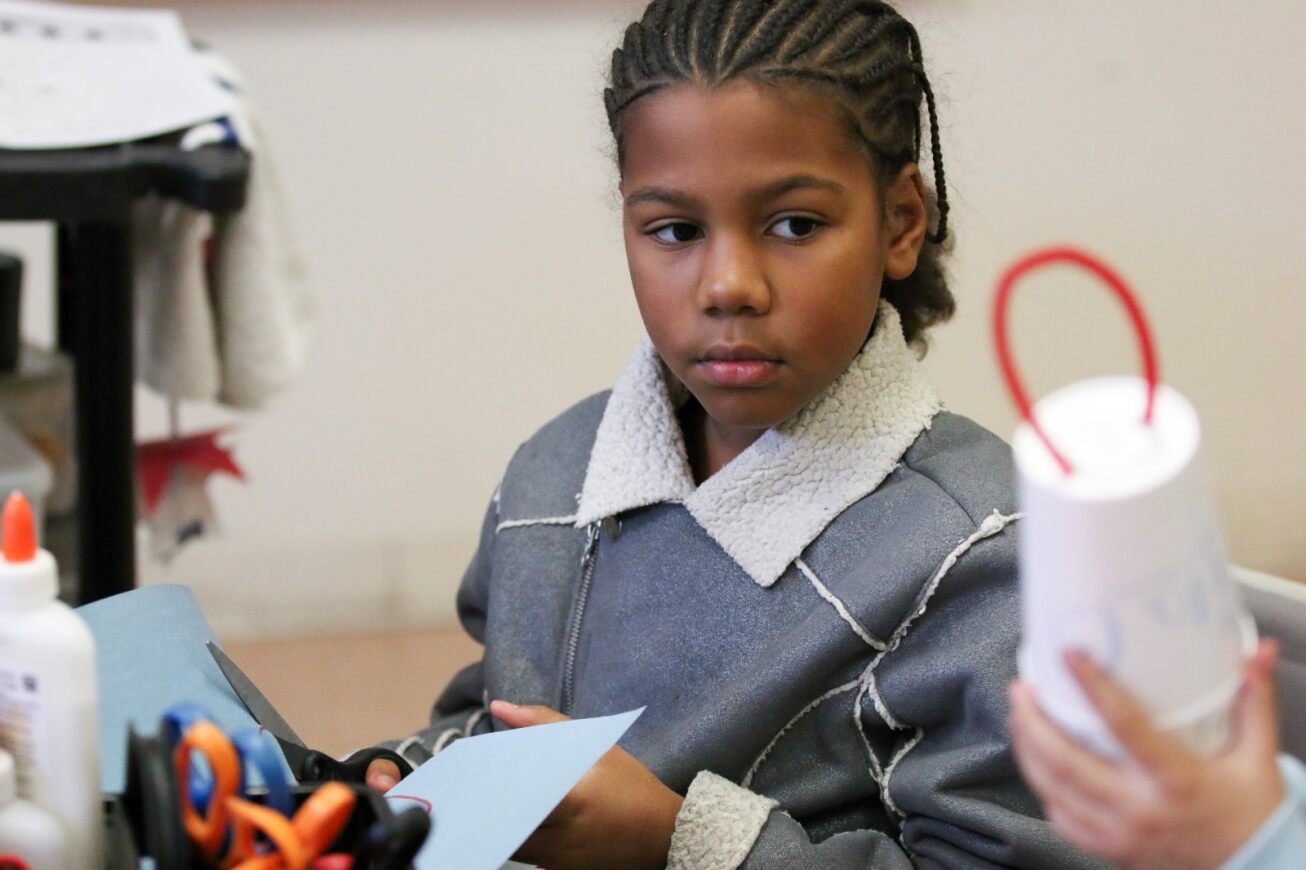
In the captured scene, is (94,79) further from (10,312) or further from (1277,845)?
(1277,845)

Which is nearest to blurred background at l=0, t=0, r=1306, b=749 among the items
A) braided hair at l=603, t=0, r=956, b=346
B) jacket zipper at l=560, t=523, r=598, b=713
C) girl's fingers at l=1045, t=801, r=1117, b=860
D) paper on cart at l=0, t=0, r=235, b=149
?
paper on cart at l=0, t=0, r=235, b=149

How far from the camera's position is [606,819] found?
31.8 inches

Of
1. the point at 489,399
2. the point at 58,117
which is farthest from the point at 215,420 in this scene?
the point at 58,117

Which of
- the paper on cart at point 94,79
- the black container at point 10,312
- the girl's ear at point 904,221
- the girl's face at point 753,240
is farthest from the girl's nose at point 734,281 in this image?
the black container at point 10,312

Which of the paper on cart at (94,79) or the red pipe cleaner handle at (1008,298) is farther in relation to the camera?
the paper on cart at (94,79)

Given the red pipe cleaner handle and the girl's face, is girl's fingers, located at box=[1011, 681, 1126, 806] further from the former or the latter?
the girl's face

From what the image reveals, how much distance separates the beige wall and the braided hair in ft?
4.07

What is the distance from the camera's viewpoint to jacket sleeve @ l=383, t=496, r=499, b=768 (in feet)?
3.48

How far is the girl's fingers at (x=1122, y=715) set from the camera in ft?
1.48

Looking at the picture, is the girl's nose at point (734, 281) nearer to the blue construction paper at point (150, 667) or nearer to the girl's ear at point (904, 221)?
the girl's ear at point (904, 221)

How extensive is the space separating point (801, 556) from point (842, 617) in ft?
0.19

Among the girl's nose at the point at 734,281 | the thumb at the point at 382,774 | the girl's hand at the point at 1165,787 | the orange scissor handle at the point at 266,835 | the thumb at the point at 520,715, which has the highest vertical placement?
the girl's nose at the point at 734,281

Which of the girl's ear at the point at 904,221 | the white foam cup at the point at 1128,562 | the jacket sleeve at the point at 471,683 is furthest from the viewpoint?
the jacket sleeve at the point at 471,683

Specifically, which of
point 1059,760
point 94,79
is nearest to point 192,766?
point 1059,760
